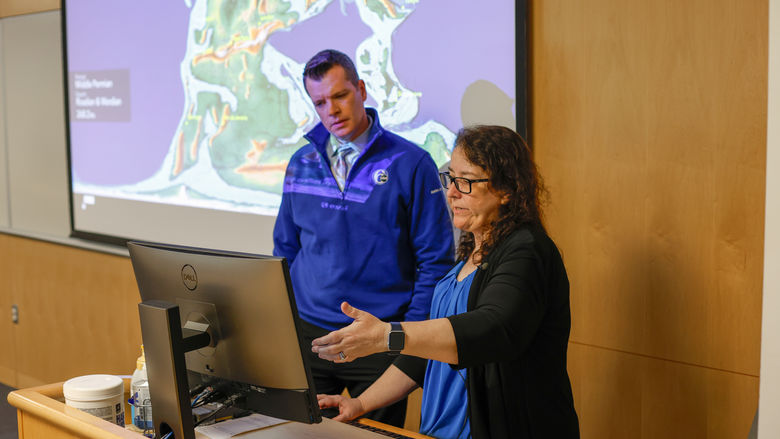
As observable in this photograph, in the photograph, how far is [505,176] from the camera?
Answer: 1713 millimetres

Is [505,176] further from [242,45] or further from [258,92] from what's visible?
[242,45]

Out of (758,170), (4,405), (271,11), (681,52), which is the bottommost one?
(4,405)

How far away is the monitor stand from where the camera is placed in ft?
5.06

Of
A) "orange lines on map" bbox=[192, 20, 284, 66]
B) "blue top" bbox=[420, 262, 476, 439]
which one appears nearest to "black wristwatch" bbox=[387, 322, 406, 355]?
"blue top" bbox=[420, 262, 476, 439]

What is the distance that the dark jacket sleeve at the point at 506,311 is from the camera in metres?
1.49

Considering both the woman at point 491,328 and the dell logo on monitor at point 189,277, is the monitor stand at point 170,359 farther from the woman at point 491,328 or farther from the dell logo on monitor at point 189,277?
the woman at point 491,328

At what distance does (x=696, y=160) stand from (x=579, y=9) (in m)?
0.61

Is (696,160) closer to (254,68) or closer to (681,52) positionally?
(681,52)

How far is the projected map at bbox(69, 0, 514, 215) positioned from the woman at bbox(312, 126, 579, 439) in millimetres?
882

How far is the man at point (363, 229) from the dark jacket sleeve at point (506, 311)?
70 cm

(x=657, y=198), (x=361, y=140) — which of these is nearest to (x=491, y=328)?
(x=657, y=198)

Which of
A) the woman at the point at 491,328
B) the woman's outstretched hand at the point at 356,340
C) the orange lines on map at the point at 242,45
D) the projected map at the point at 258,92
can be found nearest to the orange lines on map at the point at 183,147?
the projected map at the point at 258,92

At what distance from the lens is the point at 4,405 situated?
466 centimetres

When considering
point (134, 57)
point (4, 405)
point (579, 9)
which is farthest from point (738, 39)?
point (4, 405)
